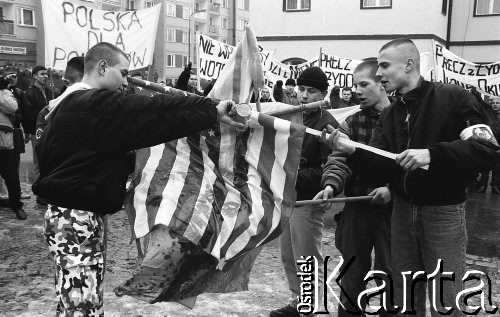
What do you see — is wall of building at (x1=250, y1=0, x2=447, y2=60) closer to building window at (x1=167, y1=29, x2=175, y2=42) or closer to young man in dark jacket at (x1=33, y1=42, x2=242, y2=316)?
young man in dark jacket at (x1=33, y1=42, x2=242, y2=316)

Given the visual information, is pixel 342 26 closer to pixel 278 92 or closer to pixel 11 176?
pixel 278 92

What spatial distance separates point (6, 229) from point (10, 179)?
2.91ft

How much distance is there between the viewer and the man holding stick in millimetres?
4148

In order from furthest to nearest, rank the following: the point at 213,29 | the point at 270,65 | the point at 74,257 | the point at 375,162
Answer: the point at 213,29, the point at 270,65, the point at 375,162, the point at 74,257

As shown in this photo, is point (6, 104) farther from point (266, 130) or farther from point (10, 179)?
point (266, 130)

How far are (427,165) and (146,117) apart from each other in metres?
1.68

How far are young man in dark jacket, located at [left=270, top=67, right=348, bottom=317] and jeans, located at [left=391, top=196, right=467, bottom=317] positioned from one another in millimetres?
932

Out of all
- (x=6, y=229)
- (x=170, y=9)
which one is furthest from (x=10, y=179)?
(x=170, y=9)

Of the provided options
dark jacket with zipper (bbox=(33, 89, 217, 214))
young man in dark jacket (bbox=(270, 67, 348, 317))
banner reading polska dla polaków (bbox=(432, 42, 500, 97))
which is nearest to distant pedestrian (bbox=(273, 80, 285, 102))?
banner reading polska dla polaków (bbox=(432, 42, 500, 97))

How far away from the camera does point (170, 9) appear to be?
205 ft

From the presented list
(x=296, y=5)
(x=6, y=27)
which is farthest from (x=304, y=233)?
(x=6, y=27)

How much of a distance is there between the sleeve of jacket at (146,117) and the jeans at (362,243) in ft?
5.58

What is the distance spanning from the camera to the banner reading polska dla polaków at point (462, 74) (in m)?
12.3

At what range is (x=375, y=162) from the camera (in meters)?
3.77
